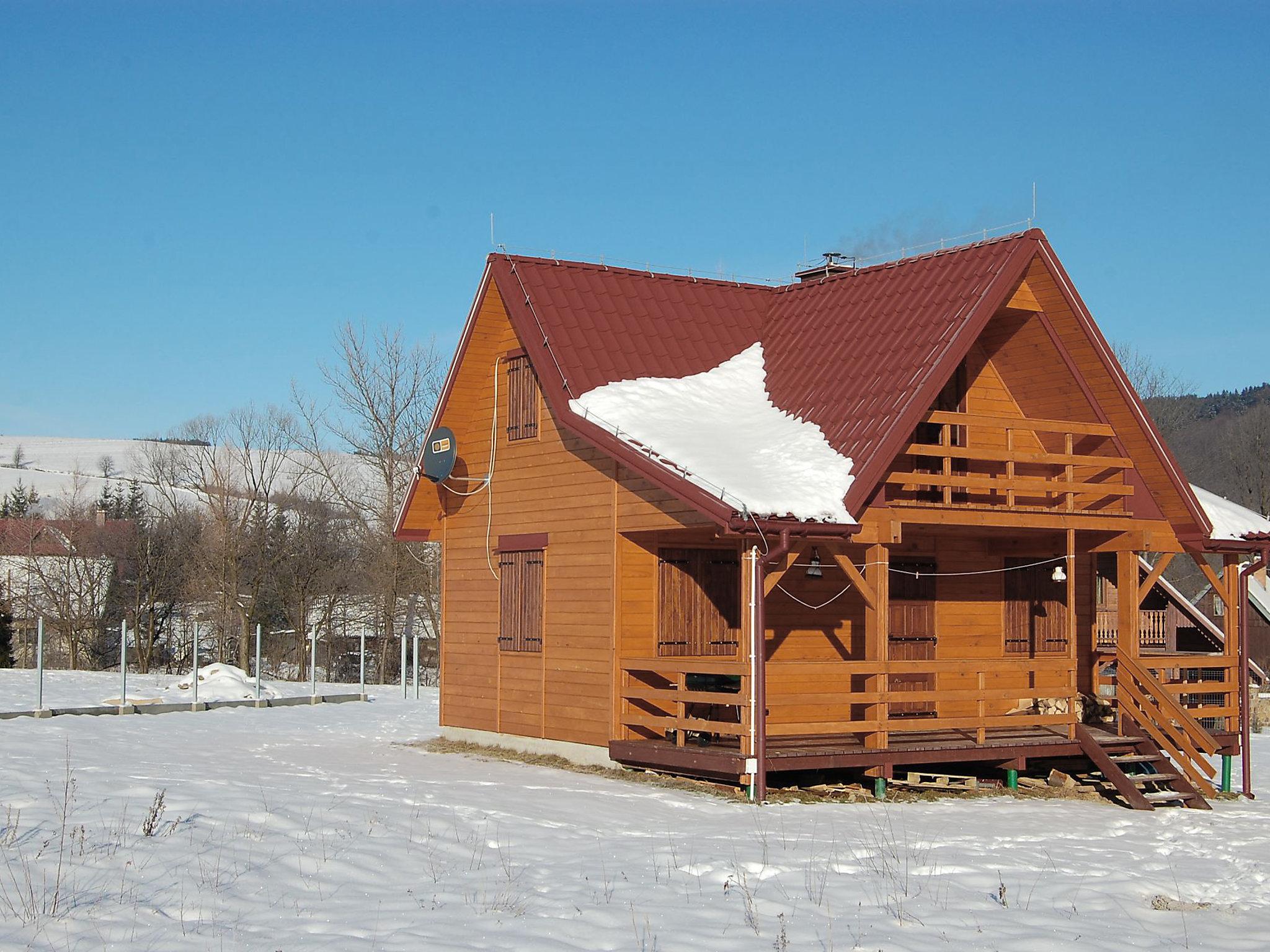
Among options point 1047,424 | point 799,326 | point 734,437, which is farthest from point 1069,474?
point 734,437

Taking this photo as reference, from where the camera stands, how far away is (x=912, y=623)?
62.7ft

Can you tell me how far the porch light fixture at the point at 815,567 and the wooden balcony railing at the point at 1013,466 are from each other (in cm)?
118

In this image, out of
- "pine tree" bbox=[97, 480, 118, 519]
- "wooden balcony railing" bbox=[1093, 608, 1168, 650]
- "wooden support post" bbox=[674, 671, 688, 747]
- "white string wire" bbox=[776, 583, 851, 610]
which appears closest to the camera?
"wooden support post" bbox=[674, 671, 688, 747]

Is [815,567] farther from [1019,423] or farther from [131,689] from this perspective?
[131,689]

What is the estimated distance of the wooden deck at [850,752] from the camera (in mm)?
15242

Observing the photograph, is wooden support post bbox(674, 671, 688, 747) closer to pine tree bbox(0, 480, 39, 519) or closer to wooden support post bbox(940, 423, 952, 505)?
wooden support post bbox(940, 423, 952, 505)

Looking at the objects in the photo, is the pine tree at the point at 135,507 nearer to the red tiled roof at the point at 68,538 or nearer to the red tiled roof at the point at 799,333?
the red tiled roof at the point at 68,538

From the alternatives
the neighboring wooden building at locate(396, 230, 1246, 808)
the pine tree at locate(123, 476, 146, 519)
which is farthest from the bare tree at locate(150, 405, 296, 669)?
the neighboring wooden building at locate(396, 230, 1246, 808)

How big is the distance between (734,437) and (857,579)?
2538mm

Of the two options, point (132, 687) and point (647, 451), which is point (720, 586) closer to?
point (647, 451)

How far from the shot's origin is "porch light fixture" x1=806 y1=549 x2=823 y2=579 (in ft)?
54.2

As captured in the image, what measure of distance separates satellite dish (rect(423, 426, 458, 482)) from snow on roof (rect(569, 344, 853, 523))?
10.3 feet

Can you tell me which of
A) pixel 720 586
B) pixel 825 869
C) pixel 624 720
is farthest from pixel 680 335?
pixel 825 869

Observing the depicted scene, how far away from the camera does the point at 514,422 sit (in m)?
19.5
